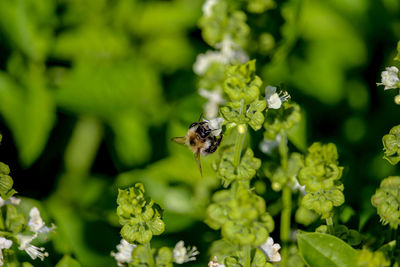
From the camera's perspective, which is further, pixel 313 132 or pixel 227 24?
pixel 313 132

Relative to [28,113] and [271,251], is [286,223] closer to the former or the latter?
[271,251]

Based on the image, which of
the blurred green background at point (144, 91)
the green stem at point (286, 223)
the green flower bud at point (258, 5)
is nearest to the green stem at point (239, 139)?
the green stem at point (286, 223)

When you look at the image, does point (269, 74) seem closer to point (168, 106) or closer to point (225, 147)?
point (168, 106)

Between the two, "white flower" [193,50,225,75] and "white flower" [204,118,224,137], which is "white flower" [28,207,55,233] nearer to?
"white flower" [204,118,224,137]

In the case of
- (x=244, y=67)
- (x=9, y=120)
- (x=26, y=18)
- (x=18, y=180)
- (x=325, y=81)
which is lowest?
(x=18, y=180)

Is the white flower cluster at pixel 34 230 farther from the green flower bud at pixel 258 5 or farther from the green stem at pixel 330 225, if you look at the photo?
the green flower bud at pixel 258 5

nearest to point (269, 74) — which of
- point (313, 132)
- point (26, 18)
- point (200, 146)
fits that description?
point (313, 132)

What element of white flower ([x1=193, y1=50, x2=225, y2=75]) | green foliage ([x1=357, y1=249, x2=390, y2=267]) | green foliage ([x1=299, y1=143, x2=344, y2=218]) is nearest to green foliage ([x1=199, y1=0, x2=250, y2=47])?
white flower ([x1=193, y1=50, x2=225, y2=75])
